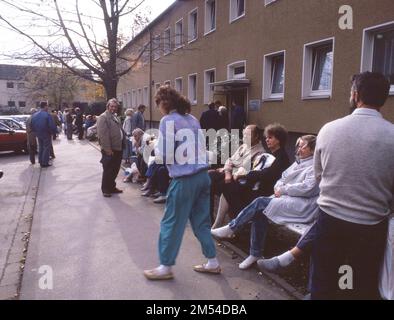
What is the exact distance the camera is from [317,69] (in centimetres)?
1076

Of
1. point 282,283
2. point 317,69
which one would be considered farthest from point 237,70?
point 282,283

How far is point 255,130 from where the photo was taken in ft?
17.1

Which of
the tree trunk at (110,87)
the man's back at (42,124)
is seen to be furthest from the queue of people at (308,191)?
the tree trunk at (110,87)

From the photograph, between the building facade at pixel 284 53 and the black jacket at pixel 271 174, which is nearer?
the black jacket at pixel 271 174

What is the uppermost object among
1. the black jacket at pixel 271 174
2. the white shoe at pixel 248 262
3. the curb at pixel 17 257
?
the black jacket at pixel 271 174

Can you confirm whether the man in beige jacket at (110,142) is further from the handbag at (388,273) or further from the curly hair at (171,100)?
the handbag at (388,273)

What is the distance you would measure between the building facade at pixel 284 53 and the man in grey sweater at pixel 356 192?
614cm

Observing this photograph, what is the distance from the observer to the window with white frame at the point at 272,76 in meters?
12.6

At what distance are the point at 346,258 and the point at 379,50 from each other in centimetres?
747

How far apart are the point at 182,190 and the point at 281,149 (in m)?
1.66

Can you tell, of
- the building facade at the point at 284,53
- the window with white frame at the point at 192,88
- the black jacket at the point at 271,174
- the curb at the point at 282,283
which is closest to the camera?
the curb at the point at 282,283

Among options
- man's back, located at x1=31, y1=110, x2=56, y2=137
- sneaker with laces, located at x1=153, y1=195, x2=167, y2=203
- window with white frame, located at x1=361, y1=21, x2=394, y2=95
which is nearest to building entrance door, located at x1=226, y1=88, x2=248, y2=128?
window with white frame, located at x1=361, y1=21, x2=394, y2=95

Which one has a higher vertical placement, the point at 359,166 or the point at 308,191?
the point at 359,166

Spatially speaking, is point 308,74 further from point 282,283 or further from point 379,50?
point 282,283
